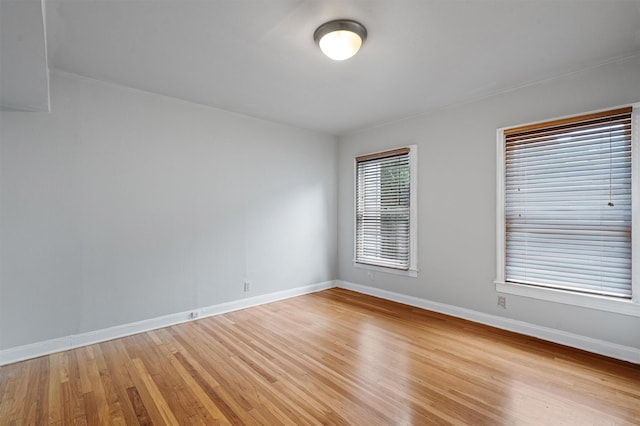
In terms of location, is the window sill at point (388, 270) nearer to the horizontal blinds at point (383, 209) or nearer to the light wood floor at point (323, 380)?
the horizontal blinds at point (383, 209)

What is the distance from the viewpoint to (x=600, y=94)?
291cm

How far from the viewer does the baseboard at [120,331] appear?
9.09ft

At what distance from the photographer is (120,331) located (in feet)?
10.7

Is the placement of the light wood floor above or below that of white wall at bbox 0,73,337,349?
below

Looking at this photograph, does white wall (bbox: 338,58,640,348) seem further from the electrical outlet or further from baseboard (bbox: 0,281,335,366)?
baseboard (bbox: 0,281,335,366)

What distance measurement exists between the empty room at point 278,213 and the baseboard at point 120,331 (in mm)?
22

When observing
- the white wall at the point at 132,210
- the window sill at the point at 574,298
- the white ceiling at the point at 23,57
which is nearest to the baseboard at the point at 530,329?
the window sill at the point at 574,298

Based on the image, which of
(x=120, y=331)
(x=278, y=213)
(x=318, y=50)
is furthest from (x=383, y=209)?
(x=120, y=331)

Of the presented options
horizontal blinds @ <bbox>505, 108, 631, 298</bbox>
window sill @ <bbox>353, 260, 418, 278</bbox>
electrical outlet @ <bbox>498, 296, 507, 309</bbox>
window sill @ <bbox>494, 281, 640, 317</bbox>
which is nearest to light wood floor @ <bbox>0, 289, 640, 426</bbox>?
electrical outlet @ <bbox>498, 296, 507, 309</bbox>

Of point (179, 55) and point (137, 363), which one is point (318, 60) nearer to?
point (179, 55)

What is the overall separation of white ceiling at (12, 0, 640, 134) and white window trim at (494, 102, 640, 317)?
0.75m

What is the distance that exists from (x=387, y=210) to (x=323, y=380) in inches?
114

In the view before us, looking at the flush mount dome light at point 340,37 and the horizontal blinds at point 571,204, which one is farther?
the horizontal blinds at point 571,204

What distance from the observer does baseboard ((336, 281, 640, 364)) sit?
109 inches
